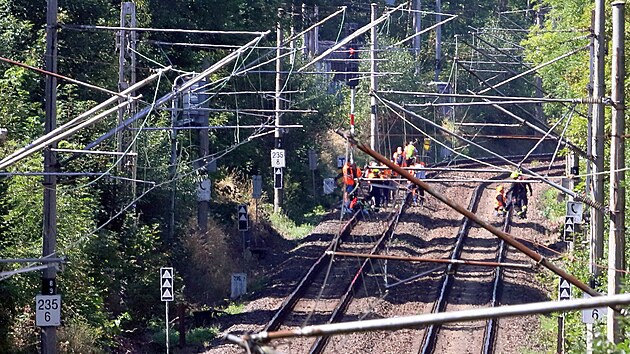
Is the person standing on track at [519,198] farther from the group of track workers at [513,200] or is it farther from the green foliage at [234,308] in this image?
the green foliage at [234,308]

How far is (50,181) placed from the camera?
64.0 feet

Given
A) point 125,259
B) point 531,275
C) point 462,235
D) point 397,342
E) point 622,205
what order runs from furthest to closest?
point 462,235 < point 531,275 < point 125,259 < point 397,342 < point 622,205

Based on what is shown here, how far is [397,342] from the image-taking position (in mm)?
23969

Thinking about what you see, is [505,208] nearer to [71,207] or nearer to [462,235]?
[462,235]

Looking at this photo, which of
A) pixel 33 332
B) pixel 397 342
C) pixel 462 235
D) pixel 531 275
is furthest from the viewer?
pixel 462 235

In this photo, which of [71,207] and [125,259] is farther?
[125,259]

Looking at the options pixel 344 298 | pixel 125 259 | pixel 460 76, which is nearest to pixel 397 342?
pixel 344 298

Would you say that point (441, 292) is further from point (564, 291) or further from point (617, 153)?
point (617, 153)

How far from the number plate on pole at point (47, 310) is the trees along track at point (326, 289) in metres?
4.53

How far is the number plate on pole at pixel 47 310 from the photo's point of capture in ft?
63.5

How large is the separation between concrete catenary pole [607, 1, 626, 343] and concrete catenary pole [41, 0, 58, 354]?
919cm

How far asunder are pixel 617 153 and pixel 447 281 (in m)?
A: 15.8

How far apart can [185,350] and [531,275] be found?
456 inches

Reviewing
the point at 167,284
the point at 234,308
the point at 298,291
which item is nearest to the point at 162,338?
the point at 234,308
